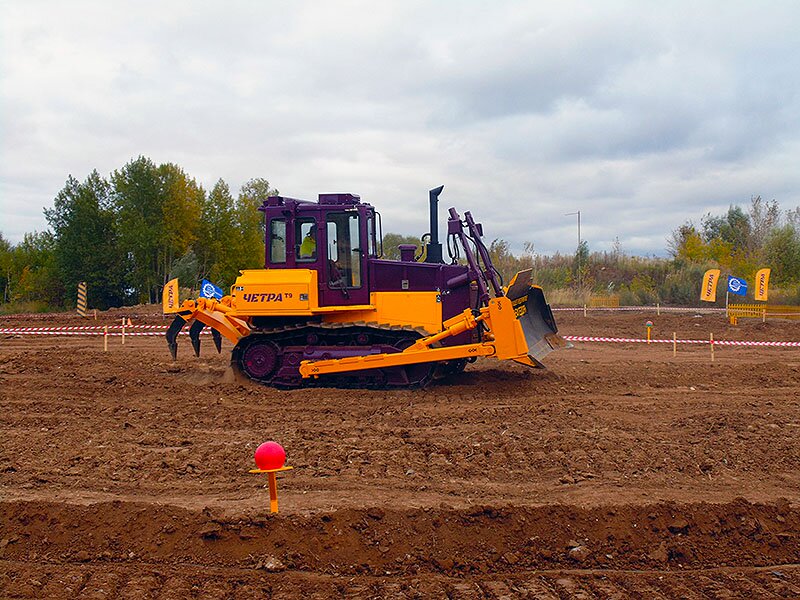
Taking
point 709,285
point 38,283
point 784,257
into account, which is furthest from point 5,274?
point 784,257

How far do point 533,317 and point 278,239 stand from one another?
4.60 metres

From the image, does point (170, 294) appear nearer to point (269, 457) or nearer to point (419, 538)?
point (269, 457)

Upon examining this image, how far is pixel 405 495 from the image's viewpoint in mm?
6508

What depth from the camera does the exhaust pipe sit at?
522 inches

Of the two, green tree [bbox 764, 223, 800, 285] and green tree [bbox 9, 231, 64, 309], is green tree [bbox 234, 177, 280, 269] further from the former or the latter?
Answer: green tree [bbox 764, 223, 800, 285]

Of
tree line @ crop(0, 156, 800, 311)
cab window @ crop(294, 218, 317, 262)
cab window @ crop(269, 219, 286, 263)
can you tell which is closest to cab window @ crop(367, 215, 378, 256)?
cab window @ crop(294, 218, 317, 262)

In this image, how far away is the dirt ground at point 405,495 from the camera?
5.14m

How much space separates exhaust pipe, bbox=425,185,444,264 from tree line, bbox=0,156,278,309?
32.0 meters

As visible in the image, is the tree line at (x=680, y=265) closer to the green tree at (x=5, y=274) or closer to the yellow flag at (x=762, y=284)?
the yellow flag at (x=762, y=284)

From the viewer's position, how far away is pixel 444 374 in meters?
12.9

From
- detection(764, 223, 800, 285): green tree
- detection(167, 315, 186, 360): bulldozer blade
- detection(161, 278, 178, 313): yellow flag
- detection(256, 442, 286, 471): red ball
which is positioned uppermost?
detection(764, 223, 800, 285): green tree

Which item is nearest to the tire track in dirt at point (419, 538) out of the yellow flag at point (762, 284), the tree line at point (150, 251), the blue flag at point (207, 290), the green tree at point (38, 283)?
the blue flag at point (207, 290)

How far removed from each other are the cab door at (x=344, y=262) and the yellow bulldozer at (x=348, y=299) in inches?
0.7

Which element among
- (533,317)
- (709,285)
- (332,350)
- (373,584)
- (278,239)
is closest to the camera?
(373,584)
